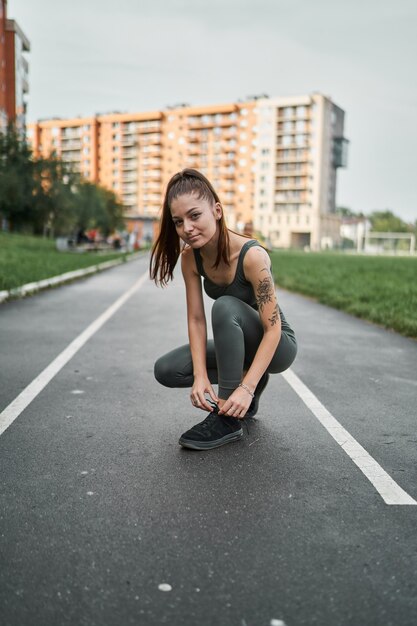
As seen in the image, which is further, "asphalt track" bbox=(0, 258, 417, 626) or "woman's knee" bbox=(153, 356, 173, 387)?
"woman's knee" bbox=(153, 356, 173, 387)

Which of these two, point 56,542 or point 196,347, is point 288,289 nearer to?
point 196,347

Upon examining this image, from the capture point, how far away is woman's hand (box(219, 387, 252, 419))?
11.3 feet

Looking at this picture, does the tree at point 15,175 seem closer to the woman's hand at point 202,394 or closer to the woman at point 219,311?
the woman at point 219,311

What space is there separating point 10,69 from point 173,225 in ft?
216

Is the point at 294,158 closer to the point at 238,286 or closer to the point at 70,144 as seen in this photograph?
the point at 70,144

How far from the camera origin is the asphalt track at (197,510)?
6.91 ft

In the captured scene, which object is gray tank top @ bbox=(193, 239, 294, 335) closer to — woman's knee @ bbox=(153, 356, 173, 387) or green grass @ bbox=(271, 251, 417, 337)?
woman's knee @ bbox=(153, 356, 173, 387)

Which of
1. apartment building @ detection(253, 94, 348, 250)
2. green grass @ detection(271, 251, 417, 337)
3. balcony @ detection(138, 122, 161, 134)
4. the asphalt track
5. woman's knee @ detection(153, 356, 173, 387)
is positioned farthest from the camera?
balcony @ detection(138, 122, 161, 134)

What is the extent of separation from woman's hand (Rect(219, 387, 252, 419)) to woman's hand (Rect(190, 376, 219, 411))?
153 mm

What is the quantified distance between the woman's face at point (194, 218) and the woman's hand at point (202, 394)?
78 centimetres

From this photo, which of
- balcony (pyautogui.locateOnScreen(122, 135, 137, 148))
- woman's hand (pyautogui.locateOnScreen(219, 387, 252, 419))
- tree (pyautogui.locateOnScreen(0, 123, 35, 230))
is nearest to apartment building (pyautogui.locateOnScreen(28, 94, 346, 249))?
balcony (pyautogui.locateOnScreen(122, 135, 137, 148))

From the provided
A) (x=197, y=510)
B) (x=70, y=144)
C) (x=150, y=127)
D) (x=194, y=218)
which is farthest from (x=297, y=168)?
(x=197, y=510)

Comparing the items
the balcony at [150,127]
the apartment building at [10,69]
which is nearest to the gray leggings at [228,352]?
the apartment building at [10,69]

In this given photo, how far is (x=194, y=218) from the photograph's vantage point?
343 cm
